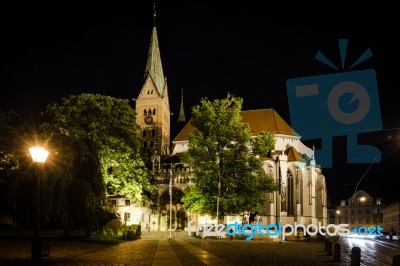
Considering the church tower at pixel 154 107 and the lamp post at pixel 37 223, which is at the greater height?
the church tower at pixel 154 107

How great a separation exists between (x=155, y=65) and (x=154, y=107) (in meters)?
7.83

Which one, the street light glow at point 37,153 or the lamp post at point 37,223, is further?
the street light glow at point 37,153

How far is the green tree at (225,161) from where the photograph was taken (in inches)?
1575

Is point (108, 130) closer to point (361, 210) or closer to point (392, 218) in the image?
point (392, 218)

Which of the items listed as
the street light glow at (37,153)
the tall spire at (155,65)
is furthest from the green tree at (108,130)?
the tall spire at (155,65)

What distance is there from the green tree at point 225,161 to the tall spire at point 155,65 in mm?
36266

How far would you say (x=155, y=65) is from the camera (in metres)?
78.4

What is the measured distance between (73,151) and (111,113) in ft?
58.2

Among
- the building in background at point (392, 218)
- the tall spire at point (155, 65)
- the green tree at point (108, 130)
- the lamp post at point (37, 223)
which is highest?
the tall spire at point (155, 65)

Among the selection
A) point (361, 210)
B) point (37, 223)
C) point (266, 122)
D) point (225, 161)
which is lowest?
point (361, 210)

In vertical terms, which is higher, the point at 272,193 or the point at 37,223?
the point at 272,193

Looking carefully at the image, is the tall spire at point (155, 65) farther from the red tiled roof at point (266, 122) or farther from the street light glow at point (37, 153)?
the street light glow at point (37, 153)

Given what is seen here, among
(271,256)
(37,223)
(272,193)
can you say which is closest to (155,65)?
(272,193)

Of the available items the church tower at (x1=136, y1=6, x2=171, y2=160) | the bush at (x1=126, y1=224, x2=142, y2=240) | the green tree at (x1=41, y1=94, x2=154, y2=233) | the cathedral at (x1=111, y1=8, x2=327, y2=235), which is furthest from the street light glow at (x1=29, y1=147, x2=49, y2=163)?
the church tower at (x1=136, y1=6, x2=171, y2=160)
